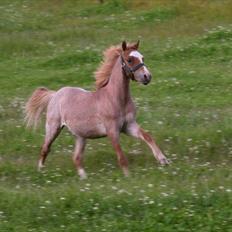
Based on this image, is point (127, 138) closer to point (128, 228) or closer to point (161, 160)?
point (161, 160)

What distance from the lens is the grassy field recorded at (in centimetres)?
931

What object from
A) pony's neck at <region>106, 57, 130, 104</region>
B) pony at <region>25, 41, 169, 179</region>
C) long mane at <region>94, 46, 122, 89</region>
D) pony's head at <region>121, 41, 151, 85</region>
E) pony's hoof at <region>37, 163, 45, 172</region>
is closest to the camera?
pony's head at <region>121, 41, 151, 85</region>

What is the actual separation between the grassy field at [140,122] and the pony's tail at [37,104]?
561 millimetres

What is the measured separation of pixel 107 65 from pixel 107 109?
2.54 feet

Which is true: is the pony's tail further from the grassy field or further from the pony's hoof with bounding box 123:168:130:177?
the pony's hoof with bounding box 123:168:130:177

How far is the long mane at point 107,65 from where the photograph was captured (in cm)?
1173

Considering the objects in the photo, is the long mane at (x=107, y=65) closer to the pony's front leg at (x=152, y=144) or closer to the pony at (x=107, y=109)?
the pony at (x=107, y=109)

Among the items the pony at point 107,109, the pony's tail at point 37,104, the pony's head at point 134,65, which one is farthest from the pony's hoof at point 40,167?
the pony's head at point 134,65

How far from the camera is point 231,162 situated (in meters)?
11.5

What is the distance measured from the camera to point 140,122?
14.1 meters

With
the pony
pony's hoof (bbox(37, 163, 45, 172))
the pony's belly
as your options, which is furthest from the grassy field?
the pony's belly

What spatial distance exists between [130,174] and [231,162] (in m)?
1.55

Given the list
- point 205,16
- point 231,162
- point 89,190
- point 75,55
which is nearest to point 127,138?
point 231,162

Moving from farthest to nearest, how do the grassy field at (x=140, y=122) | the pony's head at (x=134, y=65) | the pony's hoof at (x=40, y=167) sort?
the pony's hoof at (x=40, y=167), the pony's head at (x=134, y=65), the grassy field at (x=140, y=122)
